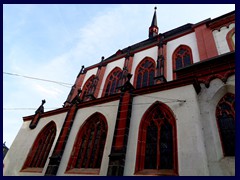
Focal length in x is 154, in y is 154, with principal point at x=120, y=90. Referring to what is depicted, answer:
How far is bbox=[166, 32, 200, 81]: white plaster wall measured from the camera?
11867 mm

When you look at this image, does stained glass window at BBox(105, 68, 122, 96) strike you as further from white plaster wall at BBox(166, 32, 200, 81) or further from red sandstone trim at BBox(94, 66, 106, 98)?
white plaster wall at BBox(166, 32, 200, 81)

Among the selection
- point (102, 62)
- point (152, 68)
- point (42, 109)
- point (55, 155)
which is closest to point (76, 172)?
point (55, 155)

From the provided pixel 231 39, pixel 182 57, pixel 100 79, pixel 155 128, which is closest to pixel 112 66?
pixel 100 79

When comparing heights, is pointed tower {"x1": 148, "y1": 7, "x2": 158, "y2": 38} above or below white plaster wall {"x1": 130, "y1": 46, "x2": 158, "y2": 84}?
above

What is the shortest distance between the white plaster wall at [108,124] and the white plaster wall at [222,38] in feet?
26.6

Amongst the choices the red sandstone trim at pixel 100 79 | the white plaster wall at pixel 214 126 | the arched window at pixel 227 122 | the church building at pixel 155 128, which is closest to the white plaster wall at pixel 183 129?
the church building at pixel 155 128

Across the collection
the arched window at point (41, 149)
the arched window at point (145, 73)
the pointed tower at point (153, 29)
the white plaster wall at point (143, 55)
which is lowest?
the arched window at point (41, 149)

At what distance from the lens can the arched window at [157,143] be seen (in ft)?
19.2

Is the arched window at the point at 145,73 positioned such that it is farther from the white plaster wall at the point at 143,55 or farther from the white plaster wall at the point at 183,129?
the white plaster wall at the point at 183,129

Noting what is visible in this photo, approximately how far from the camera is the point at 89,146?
27.2ft

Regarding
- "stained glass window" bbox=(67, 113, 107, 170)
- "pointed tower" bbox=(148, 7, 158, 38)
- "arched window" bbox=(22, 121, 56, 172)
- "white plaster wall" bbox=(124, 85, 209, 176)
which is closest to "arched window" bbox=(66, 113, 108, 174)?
"stained glass window" bbox=(67, 113, 107, 170)

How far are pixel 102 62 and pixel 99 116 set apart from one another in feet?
34.1

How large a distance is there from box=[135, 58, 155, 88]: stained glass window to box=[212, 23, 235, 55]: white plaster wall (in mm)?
4994

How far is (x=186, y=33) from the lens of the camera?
1367cm
